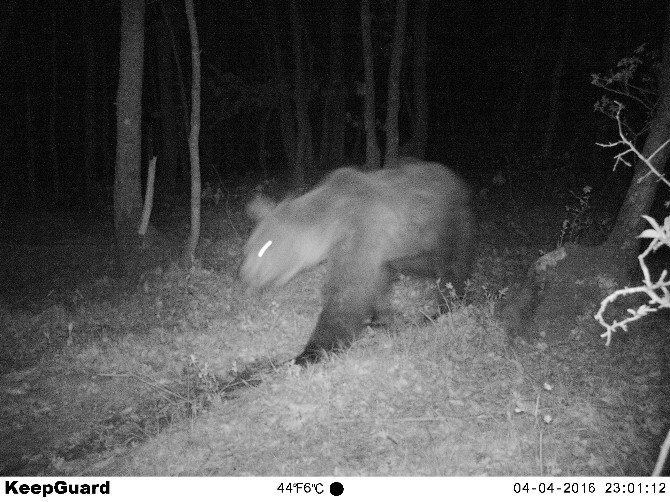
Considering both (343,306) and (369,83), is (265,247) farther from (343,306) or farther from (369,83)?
(369,83)

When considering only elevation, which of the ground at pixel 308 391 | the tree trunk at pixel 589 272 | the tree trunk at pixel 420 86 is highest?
the tree trunk at pixel 420 86

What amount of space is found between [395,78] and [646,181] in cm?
593

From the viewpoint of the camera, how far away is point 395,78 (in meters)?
9.97

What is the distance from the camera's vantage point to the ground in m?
3.72

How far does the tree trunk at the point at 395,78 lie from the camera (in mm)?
9812

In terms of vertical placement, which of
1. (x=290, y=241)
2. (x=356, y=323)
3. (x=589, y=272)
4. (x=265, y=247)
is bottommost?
(x=356, y=323)

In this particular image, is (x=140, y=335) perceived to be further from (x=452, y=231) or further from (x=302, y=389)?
(x=452, y=231)

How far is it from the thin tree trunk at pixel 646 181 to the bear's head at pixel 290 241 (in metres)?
3.28

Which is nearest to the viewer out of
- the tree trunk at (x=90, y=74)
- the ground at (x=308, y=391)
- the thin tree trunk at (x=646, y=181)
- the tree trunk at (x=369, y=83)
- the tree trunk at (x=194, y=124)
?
the ground at (x=308, y=391)

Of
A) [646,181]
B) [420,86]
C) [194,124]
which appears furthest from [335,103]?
[646,181]

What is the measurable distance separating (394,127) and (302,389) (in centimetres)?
726

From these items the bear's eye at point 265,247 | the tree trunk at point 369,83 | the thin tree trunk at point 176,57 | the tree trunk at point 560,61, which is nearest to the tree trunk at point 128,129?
the thin tree trunk at point 176,57

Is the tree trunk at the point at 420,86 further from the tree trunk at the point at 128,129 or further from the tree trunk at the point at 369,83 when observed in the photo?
the tree trunk at the point at 128,129

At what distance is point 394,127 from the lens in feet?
34.1
